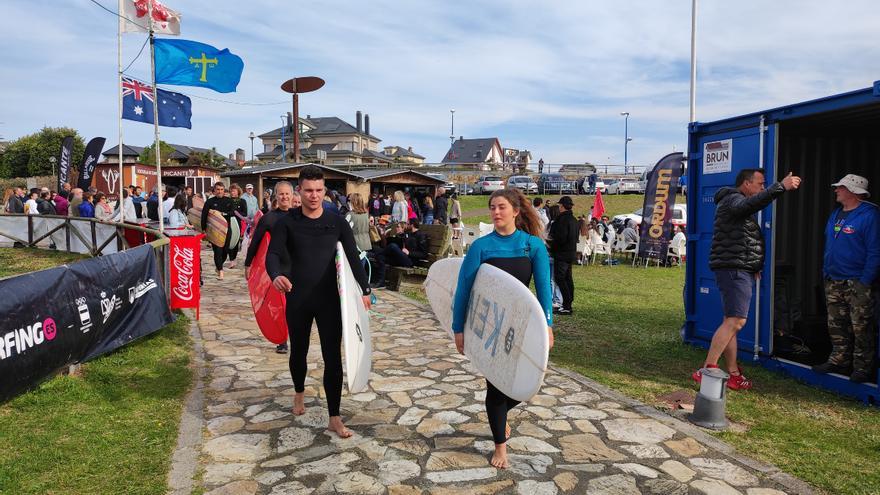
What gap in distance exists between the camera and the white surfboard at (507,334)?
3.28 metres

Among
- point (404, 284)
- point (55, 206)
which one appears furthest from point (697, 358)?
point (55, 206)

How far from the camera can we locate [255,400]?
5.21 meters

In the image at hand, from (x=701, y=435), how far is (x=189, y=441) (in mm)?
3783

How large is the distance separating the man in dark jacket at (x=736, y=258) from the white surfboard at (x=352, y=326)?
3.07 metres

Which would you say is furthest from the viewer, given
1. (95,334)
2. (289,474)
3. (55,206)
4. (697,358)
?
(55,206)

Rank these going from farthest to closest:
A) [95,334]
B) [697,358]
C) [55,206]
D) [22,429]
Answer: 1. [55,206]
2. [697,358]
3. [95,334]
4. [22,429]

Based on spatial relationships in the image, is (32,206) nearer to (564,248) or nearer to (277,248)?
(564,248)

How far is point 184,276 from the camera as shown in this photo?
7840 mm

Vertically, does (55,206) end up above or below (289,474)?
above

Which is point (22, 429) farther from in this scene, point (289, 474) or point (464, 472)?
point (464, 472)

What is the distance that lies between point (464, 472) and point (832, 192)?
704 centimetres

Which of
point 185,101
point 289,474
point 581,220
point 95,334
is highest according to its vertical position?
point 185,101

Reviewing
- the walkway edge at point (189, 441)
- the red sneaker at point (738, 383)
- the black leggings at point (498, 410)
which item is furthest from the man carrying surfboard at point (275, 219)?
the red sneaker at point (738, 383)

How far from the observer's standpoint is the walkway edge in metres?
3.65
